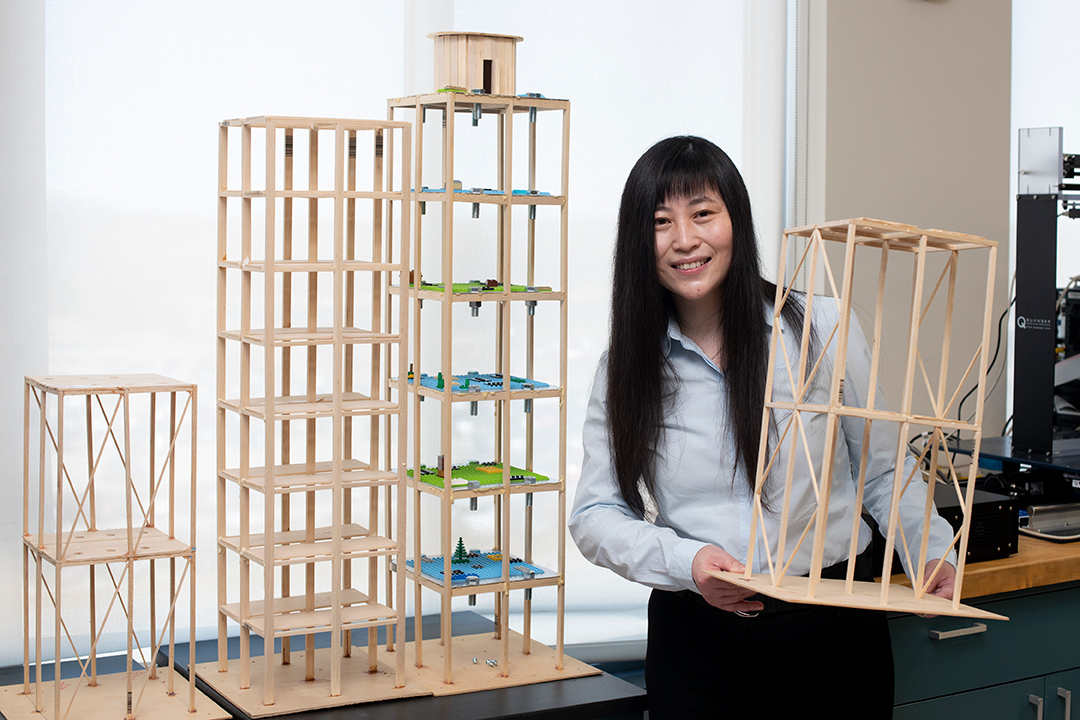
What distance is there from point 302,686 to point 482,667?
379mm

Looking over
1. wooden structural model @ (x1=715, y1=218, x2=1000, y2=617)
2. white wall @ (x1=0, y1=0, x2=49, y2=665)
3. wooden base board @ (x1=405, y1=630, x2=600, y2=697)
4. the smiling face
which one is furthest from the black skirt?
white wall @ (x1=0, y1=0, x2=49, y2=665)

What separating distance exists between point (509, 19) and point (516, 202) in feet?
3.16

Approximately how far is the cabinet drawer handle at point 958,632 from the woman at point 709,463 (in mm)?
480

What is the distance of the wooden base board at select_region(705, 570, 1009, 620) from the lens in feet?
4.74

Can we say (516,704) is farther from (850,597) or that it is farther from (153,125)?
(153,125)

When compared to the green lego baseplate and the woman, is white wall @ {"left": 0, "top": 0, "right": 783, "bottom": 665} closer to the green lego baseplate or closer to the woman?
the green lego baseplate

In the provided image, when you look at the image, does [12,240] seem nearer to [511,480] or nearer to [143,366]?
[143,366]

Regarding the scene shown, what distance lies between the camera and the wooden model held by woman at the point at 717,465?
172cm

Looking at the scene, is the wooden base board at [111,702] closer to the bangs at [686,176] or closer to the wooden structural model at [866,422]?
the wooden structural model at [866,422]

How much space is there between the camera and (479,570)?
2.23 m

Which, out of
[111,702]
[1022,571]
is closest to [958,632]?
[1022,571]

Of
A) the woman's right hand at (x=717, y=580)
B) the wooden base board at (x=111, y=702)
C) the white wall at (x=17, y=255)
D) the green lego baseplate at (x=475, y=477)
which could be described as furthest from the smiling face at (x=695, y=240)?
the white wall at (x=17, y=255)

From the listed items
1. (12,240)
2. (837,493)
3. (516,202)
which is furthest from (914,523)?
(12,240)

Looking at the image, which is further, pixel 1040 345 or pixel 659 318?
pixel 1040 345
